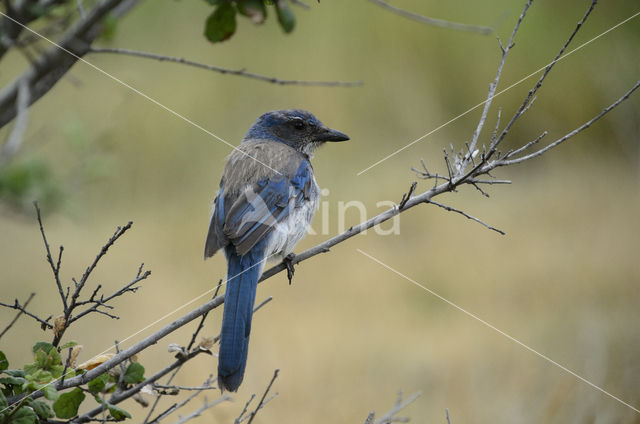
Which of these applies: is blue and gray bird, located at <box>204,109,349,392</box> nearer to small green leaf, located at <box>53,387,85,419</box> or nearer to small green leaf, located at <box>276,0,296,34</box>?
small green leaf, located at <box>53,387,85,419</box>

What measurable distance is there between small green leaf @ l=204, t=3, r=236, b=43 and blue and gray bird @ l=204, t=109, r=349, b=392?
1.31 m

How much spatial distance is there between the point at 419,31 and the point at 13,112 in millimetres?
6027

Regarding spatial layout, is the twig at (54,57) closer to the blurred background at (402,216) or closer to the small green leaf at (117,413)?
the small green leaf at (117,413)

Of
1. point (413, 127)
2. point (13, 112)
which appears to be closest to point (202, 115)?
point (413, 127)

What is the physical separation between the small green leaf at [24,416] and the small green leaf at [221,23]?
127cm

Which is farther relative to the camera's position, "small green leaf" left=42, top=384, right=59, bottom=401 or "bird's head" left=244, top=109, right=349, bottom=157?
"bird's head" left=244, top=109, right=349, bottom=157

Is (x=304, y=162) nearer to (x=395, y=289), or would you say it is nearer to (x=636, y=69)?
(x=395, y=289)

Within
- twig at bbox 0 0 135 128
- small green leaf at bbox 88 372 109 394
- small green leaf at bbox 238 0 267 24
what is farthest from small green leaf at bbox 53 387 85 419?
small green leaf at bbox 238 0 267 24

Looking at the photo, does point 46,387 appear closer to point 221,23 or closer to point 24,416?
point 24,416

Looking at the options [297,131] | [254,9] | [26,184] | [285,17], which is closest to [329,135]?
[297,131]

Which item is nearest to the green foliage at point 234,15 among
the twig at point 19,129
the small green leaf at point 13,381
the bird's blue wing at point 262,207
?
the twig at point 19,129

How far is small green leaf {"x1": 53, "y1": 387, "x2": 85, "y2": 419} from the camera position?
216cm

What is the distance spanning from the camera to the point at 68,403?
217 cm

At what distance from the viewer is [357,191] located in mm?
7148
